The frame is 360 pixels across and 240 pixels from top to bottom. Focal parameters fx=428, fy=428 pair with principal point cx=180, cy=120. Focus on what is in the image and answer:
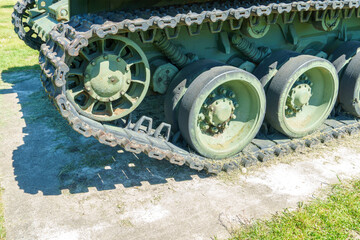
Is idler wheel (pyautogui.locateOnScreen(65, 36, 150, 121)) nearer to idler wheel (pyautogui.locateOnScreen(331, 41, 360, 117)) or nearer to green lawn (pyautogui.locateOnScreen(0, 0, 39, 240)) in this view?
idler wheel (pyautogui.locateOnScreen(331, 41, 360, 117))

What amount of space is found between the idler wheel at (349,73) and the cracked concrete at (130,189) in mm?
543

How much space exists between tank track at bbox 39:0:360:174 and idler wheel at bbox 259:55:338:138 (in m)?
0.35

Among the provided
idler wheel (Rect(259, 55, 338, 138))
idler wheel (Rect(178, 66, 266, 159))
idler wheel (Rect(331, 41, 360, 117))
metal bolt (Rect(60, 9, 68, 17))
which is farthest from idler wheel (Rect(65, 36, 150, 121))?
idler wheel (Rect(331, 41, 360, 117))

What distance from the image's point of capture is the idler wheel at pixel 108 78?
4.52m

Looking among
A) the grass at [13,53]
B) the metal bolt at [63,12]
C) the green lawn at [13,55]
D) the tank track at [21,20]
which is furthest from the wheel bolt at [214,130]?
the grass at [13,53]

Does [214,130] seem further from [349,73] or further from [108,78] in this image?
[349,73]

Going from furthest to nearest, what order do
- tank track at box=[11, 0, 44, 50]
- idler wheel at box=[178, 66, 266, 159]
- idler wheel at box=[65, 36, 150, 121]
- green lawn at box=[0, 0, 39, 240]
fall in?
green lawn at box=[0, 0, 39, 240], tank track at box=[11, 0, 44, 50], idler wheel at box=[178, 66, 266, 159], idler wheel at box=[65, 36, 150, 121]

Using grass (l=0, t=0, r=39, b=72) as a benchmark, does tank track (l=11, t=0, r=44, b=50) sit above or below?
above

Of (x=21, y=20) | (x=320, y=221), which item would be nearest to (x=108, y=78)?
(x=320, y=221)

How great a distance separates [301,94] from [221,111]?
52.6 inches

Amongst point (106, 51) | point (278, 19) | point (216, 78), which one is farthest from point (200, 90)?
point (278, 19)

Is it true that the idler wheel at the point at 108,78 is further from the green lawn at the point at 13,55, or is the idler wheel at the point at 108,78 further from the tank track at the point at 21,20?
the green lawn at the point at 13,55

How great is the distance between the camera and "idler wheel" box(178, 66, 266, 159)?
4965mm

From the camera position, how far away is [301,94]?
5.89 m
